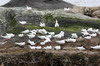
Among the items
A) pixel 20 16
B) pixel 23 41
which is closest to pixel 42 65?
pixel 23 41

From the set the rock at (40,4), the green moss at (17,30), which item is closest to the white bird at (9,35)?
the green moss at (17,30)

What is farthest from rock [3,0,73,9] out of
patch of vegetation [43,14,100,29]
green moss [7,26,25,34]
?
green moss [7,26,25,34]

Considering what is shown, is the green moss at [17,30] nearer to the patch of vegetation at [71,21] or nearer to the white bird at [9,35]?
the white bird at [9,35]

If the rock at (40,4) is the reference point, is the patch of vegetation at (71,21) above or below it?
above

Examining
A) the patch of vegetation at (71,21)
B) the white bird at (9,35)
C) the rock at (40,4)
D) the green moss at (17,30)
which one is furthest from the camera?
the rock at (40,4)

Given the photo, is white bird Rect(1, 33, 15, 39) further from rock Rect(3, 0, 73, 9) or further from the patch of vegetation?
rock Rect(3, 0, 73, 9)

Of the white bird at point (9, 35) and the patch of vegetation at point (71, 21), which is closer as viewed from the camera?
the white bird at point (9, 35)

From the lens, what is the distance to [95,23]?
11984 mm

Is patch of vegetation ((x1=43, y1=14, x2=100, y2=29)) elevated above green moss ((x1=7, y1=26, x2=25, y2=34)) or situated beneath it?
situated beneath

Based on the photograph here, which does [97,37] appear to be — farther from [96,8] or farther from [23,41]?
[96,8]

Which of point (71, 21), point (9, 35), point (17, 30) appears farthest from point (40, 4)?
point (9, 35)

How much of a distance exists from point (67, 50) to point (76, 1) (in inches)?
A: 475

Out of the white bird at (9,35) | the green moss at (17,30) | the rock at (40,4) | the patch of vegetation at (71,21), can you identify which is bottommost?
the rock at (40,4)

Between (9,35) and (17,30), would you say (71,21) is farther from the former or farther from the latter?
(9,35)
